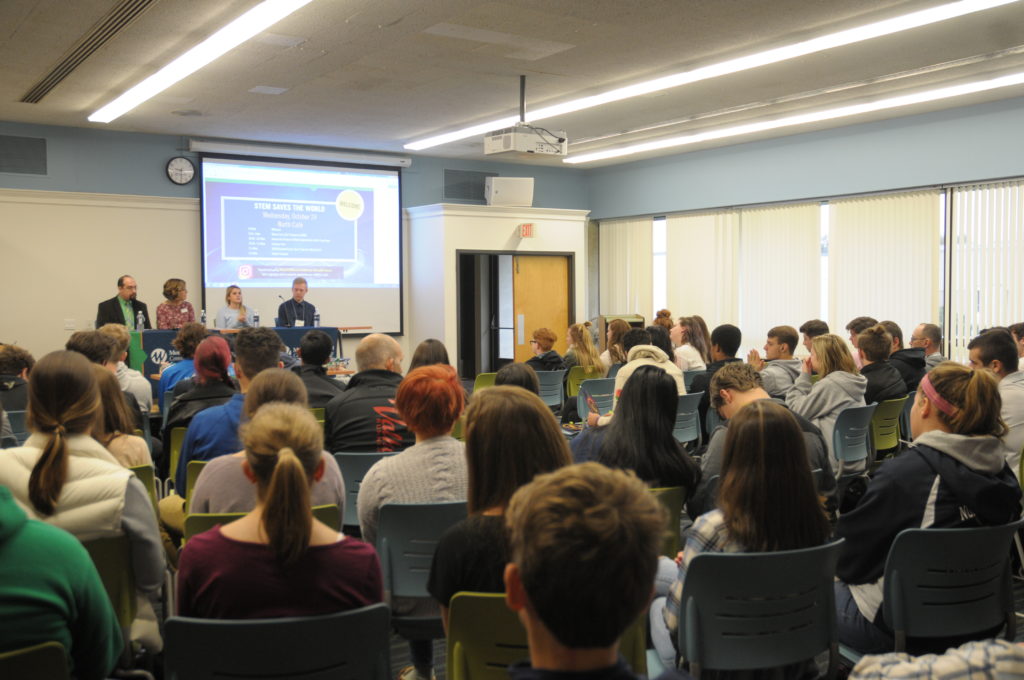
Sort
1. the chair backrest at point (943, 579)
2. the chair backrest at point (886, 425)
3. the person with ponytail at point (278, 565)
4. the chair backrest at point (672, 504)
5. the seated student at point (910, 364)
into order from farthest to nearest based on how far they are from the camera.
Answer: the seated student at point (910, 364), the chair backrest at point (886, 425), the chair backrest at point (672, 504), the chair backrest at point (943, 579), the person with ponytail at point (278, 565)

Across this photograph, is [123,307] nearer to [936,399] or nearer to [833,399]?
[833,399]

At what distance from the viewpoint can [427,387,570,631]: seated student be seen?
2.01 metres

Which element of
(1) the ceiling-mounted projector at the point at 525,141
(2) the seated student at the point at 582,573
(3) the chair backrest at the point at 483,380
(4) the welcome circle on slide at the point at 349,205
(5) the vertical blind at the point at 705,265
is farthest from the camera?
(5) the vertical blind at the point at 705,265

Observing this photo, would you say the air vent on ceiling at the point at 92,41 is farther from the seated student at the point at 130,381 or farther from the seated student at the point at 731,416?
the seated student at the point at 731,416

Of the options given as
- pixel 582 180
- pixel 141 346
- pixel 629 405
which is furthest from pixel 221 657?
pixel 582 180

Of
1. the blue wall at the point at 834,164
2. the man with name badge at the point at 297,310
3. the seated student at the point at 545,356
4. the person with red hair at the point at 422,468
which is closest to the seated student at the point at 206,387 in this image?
the person with red hair at the point at 422,468

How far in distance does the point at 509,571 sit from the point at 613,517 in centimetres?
17

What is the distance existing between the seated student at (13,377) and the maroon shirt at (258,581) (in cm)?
357

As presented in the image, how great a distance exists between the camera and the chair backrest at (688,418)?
221 inches

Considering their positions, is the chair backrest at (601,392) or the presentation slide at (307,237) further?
the presentation slide at (307,237)

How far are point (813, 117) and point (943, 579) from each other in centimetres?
813

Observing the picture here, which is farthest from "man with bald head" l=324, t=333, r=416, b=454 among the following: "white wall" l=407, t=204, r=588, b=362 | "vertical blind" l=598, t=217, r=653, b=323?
"vertical blind" l=598, t=217, r=653, b=323

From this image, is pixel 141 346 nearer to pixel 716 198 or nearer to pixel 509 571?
pixel 509 571

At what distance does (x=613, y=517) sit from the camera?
3.67 ft
